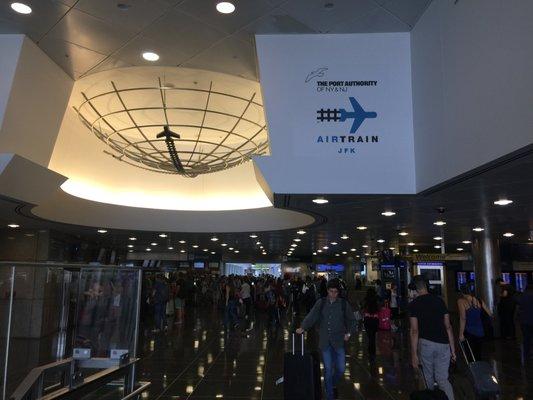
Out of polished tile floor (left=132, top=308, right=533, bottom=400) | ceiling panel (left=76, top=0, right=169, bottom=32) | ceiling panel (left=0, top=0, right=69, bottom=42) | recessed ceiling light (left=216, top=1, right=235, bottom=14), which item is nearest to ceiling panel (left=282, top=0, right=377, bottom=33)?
recessed ceiling light (left=216, top=1, right=235, bottom=14)

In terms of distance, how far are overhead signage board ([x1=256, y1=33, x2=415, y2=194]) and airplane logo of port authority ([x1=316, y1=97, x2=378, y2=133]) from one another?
18 mm

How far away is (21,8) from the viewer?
308 inches

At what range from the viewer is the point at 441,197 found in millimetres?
8969

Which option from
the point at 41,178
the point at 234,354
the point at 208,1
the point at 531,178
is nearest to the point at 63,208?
the point at 41,178

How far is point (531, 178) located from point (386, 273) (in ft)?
55.7

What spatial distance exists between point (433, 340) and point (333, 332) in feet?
5.67

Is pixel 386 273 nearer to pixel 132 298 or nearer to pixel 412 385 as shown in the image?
pixel 412 385

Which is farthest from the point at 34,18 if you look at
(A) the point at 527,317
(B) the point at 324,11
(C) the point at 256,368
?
(A) the point at 527,317

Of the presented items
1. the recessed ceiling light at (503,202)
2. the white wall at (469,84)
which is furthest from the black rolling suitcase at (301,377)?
the recessed ceiling light at (503,202)

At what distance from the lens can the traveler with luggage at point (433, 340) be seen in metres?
6.38

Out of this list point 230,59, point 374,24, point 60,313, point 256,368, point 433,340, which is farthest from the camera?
point 256,368

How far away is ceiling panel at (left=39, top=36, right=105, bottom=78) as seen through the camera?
9039 mm

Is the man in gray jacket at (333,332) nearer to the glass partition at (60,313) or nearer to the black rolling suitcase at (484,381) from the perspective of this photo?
the black rolling suitcase at (484,381)

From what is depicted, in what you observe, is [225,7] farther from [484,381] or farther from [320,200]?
[484,381]
